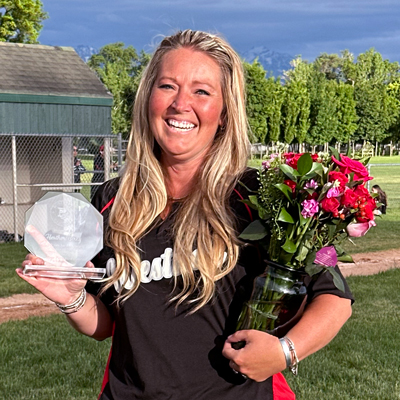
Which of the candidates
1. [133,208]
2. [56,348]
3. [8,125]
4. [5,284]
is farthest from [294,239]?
[8,125]

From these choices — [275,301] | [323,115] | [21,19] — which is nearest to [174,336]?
[275,301]

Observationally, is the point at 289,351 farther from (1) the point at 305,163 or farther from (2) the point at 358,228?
(1) the point at 305,163

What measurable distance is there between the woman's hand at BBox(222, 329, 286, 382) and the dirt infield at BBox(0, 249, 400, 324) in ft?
20.0

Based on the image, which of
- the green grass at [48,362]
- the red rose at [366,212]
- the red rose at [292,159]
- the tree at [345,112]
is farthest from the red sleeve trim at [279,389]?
the tree at [345,112]

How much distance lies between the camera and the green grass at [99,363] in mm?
5402

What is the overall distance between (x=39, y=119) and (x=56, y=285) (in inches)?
524

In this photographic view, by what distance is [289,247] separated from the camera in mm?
Answer: 1928

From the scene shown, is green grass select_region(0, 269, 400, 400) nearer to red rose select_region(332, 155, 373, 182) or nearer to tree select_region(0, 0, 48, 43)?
red rose select_region(332, 155, 373, 182)

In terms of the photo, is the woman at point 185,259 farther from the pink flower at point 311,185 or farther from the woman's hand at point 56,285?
the pink flower at point 311,185

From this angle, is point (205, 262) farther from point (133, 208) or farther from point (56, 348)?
point (56, 348)

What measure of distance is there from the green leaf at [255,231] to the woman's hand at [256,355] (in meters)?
0.29

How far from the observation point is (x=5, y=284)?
9289 mm

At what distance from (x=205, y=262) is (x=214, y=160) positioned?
1.39 ft

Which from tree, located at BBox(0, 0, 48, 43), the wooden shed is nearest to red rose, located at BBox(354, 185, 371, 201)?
the wooden shed
